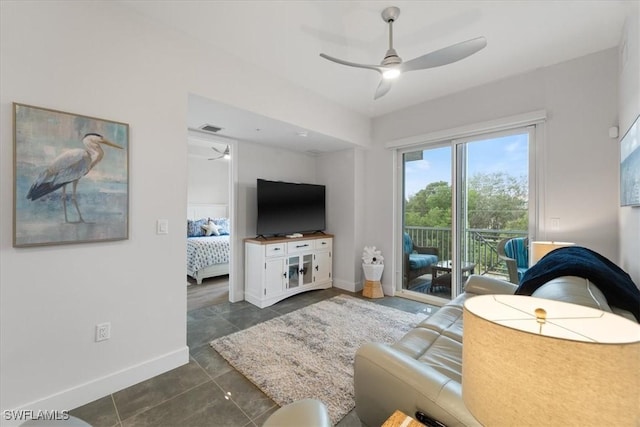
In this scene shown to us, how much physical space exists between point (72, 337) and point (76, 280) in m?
0.37

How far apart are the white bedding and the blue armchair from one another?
3144 mm

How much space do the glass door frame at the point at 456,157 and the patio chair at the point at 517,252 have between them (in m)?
0.15

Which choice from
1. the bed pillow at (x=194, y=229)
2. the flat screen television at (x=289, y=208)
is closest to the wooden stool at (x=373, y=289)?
the flat screen television at (x=289, y=208)

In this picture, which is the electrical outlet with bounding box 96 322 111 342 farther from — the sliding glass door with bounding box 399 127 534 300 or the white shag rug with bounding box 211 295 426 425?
the sliding glass door with bounding box 399 127 534 300

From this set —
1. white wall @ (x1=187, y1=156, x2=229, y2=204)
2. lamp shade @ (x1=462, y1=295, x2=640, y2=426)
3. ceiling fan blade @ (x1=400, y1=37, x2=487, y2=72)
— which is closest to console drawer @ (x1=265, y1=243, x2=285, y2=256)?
ceiling fan blade @ (x1=400, y1=37, x2=487, y2=72)

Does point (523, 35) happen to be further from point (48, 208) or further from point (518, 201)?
point (48, 208)

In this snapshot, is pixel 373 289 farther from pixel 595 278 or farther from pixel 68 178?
pixel 68 178

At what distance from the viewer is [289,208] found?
156 inches

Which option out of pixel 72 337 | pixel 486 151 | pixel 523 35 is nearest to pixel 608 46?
pixel 523 35

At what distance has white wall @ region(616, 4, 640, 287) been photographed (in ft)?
5.30

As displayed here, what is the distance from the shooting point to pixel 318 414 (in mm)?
830

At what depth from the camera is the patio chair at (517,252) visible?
2902mm

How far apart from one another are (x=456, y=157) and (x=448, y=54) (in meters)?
1.78

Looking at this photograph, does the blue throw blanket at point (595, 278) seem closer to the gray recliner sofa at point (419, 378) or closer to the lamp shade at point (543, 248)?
the gray recliner sofa at point (419, 378)
